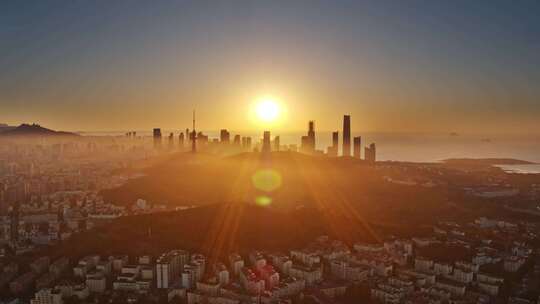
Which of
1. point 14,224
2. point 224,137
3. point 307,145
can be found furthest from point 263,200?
point 224,137

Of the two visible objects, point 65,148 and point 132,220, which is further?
point 65,148

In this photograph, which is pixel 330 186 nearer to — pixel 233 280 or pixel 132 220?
pixel 132 220

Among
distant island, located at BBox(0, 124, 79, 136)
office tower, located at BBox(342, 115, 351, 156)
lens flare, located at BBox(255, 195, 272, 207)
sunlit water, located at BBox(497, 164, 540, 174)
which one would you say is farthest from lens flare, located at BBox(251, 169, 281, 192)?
distant island, located at BBox(0, 124, 79, 136)

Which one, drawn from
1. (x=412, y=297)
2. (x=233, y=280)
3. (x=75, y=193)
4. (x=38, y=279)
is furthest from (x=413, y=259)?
(x=75, y=193)

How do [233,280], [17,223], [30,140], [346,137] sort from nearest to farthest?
[233,280] → [17,223] → [346,137] → [30,140]

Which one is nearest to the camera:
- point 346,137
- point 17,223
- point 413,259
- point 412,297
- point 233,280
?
point 412,297

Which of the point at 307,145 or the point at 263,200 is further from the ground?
the point at 307,145

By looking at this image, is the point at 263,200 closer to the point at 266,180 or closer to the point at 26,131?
the point at 266,180

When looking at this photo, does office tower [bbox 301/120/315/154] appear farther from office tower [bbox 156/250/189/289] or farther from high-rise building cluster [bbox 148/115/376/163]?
office tower [bbox 156/250/189/289]
